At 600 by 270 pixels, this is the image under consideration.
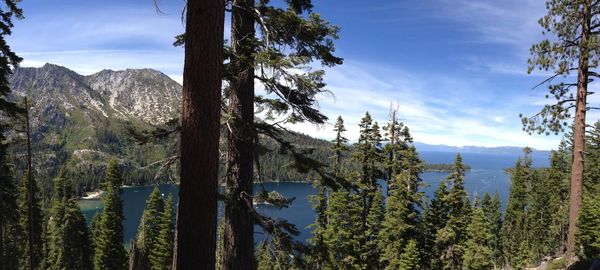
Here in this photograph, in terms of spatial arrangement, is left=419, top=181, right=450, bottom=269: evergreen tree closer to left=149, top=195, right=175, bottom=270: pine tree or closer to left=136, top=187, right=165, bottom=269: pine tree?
left=149, top=195, right=175, bottom=270: pine tree

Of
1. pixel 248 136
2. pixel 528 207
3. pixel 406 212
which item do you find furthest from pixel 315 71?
pixel 528 207

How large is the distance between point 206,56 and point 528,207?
67.7 m

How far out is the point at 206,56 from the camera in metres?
4.10

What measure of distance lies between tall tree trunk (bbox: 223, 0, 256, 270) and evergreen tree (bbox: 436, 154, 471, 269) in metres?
23.8

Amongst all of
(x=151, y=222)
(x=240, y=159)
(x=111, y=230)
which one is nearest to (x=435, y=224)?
(x=151, y=222)

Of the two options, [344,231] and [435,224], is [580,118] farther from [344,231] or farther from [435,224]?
[435,224]

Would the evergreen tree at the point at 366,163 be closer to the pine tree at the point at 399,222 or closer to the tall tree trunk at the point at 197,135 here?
the pine tree at the point at 399,222

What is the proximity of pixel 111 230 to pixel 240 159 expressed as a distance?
3024 centimetres

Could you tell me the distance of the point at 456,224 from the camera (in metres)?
28.0

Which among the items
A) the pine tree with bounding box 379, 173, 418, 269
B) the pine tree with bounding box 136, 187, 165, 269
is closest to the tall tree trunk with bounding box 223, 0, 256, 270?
the pine tree with bounding box 379, 173, 418, 269

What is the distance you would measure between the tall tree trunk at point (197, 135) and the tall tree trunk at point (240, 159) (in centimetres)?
246

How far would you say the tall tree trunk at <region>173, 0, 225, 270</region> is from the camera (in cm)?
407

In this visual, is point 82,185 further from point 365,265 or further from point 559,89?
point 559,89

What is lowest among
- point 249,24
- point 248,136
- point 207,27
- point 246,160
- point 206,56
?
point 246,160
